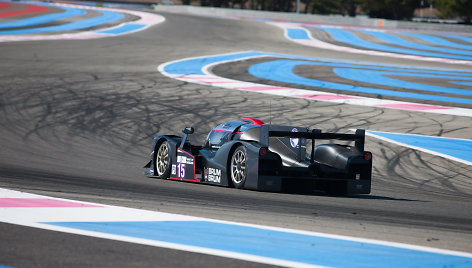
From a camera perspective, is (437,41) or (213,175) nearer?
(213,175)

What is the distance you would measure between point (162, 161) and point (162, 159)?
0.03 meters

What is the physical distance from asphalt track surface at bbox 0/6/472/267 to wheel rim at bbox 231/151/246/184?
0.25m

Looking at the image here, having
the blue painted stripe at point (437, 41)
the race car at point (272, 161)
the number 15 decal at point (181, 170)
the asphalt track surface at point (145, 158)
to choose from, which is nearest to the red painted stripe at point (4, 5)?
the asphalt track surface at point (145, 158)

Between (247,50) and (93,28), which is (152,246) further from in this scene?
(93,28)

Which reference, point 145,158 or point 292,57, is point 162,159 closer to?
point 145,158

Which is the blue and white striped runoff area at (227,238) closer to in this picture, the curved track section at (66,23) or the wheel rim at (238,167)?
the wheel rim at (238,167)

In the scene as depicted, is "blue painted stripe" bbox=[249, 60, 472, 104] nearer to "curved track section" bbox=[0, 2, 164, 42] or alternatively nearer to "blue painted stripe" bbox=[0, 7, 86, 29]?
"curved track section" bbox=[0, 2, 164, 42]

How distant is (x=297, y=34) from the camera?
140 ft

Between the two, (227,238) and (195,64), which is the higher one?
(227,238)

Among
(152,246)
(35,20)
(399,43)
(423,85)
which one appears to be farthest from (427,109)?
(35,20)

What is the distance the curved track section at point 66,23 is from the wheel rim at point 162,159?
23.1 m

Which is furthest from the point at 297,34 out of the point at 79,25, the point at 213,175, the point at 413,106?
the point at 213,175

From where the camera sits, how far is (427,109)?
17984mm

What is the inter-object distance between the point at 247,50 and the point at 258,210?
87.5ft
